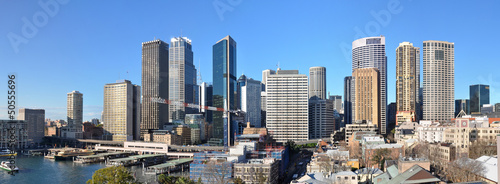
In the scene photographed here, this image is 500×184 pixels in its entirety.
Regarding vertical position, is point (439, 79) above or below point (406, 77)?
below

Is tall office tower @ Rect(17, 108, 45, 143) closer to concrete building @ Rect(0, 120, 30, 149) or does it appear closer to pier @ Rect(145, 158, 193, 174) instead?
concrete building @ Rect(0, 120, 30, 149)

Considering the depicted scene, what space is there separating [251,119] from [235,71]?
52176 millimetres

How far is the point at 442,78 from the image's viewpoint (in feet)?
378

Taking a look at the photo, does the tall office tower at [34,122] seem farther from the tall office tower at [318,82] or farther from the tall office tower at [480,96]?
the tall office tower at [480,96]

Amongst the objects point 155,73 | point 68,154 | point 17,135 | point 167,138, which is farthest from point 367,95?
point 17,135

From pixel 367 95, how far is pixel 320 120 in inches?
659

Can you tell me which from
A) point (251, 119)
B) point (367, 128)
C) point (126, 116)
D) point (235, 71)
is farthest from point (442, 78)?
point (126, 116)

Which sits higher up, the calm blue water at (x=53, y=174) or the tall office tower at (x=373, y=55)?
the tall office tower at (x=373, y=55)

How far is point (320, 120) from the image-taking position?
112062 mm

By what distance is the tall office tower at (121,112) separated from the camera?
121 m

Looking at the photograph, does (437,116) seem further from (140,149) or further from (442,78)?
(140,149)

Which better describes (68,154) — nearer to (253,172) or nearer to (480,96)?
(253,172)

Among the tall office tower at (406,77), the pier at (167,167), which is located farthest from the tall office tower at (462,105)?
the pier at (167,167)

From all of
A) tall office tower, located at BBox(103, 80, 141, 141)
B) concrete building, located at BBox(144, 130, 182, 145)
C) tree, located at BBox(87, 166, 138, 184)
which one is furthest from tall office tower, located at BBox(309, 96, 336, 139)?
tree, located at BBox(87, 166, 138, 184)
